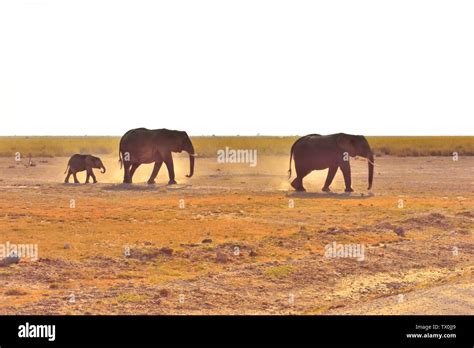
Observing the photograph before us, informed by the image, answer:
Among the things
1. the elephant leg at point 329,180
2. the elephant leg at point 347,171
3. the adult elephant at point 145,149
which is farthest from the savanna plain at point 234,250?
the adult elephant at point 145,149

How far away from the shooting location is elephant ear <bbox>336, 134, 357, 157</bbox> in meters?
32.3

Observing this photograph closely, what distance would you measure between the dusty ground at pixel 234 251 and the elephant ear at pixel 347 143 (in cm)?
199

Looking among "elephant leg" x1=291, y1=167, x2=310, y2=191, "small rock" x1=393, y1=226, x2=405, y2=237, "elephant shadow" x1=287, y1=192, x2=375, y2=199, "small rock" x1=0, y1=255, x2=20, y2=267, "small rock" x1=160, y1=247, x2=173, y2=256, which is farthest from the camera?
"elephant leg" x1=291, y1=167, x2=310, y2=191

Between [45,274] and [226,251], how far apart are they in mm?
4487

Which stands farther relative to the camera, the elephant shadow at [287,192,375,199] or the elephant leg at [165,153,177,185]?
the elephant leg at [165,153,177,185]

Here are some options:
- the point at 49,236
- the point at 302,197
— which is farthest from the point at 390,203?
the point at 49,236

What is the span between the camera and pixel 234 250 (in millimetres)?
18953

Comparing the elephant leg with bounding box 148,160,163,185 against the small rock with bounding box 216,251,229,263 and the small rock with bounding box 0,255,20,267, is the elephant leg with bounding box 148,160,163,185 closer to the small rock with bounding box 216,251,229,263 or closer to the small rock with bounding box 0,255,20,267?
the small rock with bounding box 216,251,229,263

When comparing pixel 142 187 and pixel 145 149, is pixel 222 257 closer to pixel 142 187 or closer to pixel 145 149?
pixel 142 187

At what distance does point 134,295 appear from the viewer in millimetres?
14422

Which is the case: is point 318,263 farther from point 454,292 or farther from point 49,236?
point 49,236

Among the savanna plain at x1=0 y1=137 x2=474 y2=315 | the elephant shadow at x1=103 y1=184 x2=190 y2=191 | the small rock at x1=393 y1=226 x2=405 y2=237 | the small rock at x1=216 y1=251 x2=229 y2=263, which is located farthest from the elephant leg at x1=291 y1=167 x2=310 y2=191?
the small rock at x1=216 y1=251 x2=229 y2=263

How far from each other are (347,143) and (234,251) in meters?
14.6

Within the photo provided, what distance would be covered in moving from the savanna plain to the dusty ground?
0.13 ft
